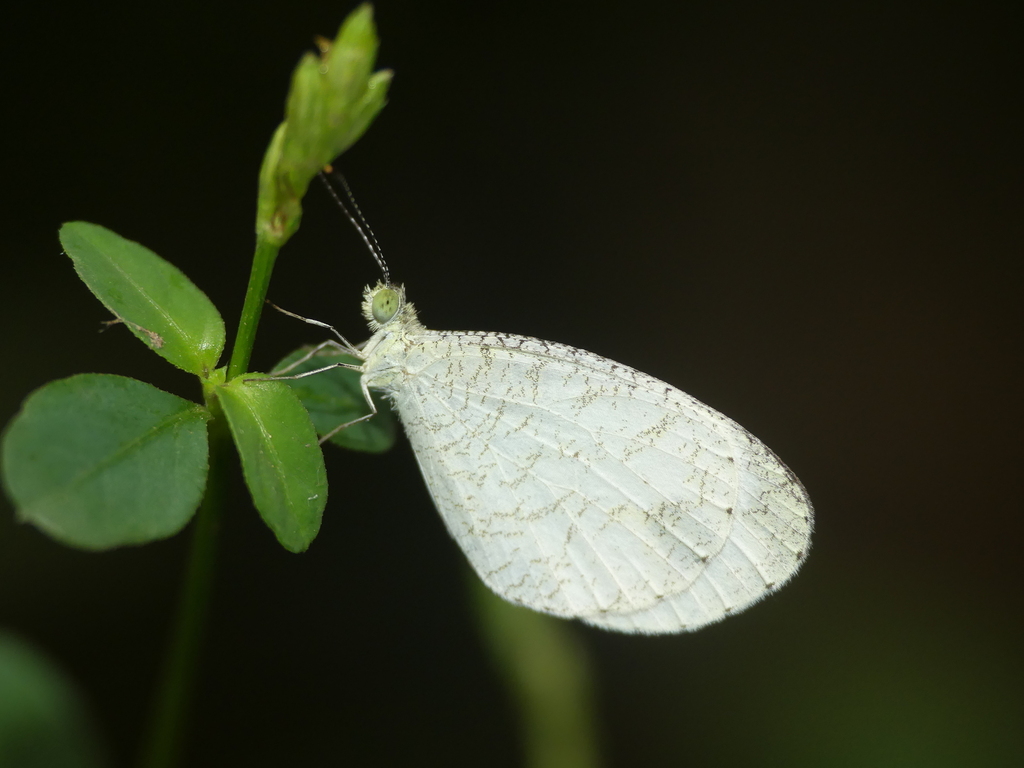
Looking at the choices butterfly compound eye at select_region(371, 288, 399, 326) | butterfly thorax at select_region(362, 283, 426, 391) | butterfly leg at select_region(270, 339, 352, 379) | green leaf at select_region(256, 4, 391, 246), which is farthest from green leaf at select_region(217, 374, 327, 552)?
butterfly compound eye at select_region(371, 288, 399, 326)

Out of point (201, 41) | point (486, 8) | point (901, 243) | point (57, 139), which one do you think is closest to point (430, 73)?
point (486, 8)

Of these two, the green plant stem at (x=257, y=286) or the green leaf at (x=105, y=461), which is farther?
the green plant stem at (x=257, y=286)

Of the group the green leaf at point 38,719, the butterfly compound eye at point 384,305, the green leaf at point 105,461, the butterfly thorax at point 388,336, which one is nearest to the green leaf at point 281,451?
the green leaf at point 105,461

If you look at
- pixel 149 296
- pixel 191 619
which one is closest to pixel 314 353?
pixel 149 296

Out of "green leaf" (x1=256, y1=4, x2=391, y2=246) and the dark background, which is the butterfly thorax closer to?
"green leaf" (x1=256, y1=4, x2=391, y2=246)

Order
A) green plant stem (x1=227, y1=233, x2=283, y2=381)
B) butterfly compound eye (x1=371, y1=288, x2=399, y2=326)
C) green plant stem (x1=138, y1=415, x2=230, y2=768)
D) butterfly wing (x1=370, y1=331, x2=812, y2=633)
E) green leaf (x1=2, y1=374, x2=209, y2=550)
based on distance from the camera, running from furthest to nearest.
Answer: butterfly compound eye (x1=371, y1=288, x2=399, y2=326) < butterfly wing (x1=370, y1=331, x2=812, y2=633) < green plant stem (x1=138, y1=415, x2=230, y2=768) < green plant stem (x1=227, y1=233, x2=283, y2=381) < green leaf (x1=2, y1=374, x2=209, y2=550)

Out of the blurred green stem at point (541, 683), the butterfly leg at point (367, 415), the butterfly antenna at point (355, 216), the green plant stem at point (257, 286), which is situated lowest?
the blurred green stem at point (541, 683)

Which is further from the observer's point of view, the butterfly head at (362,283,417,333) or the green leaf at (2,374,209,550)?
the butterfly head at (362,283,417,333)

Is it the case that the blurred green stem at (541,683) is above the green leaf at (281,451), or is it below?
below

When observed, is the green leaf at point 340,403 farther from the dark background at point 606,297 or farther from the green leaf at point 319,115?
the dark background at point 606,297
